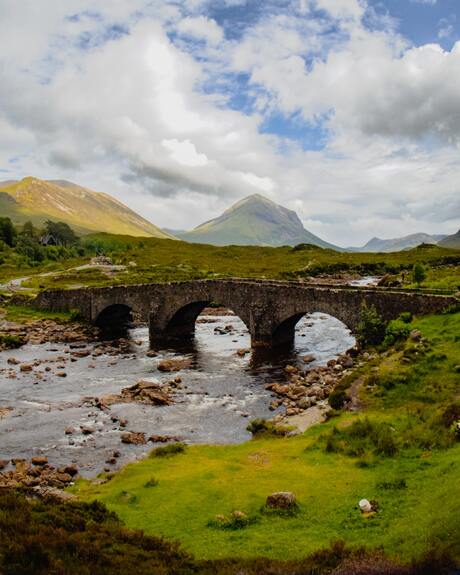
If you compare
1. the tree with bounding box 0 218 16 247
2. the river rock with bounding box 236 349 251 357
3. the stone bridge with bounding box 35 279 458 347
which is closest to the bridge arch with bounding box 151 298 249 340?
the stone bridge with bounding box 35 279 458 347

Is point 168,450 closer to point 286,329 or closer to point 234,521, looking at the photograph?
point 234,521

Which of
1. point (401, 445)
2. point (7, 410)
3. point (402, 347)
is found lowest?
point (7, 410)

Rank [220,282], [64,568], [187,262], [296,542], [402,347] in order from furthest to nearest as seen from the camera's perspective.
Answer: [187,262] < [220,282] < [402,347] < [296,542] < [64,568]

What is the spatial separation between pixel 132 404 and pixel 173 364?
12.4 m

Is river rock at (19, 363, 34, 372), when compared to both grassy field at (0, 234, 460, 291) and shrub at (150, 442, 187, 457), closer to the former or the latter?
shrub at (150, 442, 187, 457)

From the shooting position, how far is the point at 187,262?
149375 millimetres

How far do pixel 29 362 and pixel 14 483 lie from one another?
29.6 meters

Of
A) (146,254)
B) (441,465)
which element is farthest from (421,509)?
(146,254)

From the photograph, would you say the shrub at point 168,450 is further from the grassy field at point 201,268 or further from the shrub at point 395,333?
the grassy field at point 201,268

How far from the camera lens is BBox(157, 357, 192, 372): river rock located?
Result: 45.0m

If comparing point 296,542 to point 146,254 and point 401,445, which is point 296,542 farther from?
point 146,254

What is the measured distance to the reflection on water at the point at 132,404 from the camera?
27.2 meters

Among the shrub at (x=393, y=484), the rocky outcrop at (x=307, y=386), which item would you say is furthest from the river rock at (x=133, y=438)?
the shrub at (x=393, y=484)

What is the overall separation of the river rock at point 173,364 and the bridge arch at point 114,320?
2102cm
